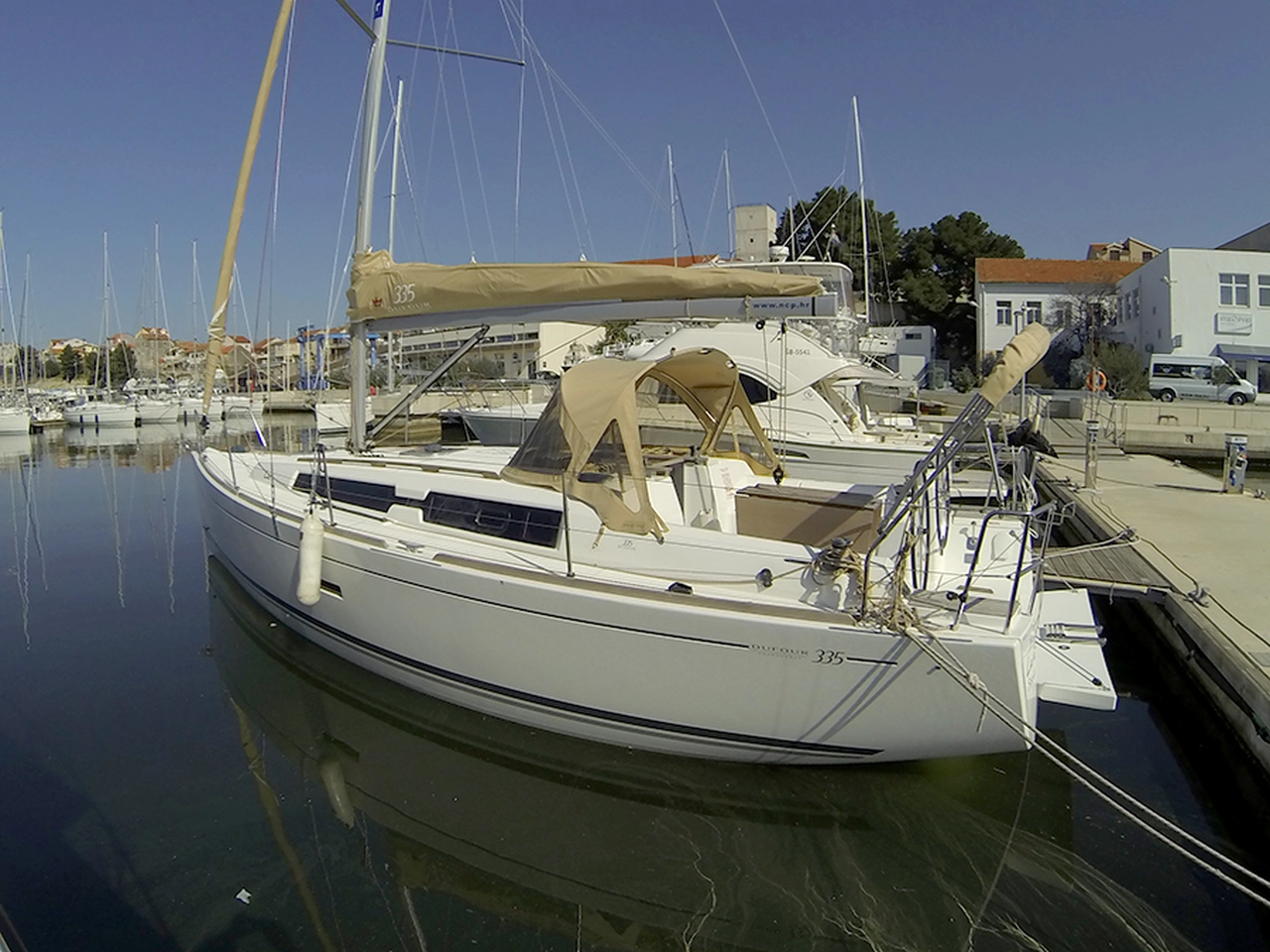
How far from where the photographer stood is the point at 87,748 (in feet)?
18.7

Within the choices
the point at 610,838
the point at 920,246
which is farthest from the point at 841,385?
the point at 920,246

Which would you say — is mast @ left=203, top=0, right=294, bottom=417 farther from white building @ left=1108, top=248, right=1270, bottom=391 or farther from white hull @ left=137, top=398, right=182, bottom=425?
white hull @ left=137, top=398, right=182, bottom=425

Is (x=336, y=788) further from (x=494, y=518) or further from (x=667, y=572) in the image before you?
(x=667, y=572)

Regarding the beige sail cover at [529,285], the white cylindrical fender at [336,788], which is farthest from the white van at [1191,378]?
the white cylindrical fender at [336,788]

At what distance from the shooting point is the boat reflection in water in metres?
4.01

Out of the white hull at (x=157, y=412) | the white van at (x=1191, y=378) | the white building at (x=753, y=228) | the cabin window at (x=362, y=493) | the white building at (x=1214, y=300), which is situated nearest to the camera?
the cabin window at (x=362, y=493)

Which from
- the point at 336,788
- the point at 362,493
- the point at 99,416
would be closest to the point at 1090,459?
the point at 362,493

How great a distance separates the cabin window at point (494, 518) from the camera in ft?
19.2

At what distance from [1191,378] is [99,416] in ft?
135

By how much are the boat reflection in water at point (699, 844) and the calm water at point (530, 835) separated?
15 millimetres

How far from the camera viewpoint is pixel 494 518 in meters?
6.18

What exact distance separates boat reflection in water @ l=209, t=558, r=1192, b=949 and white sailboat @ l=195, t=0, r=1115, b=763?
30 cm

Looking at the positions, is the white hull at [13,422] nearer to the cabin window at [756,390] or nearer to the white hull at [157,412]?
the white hull at [157,412]

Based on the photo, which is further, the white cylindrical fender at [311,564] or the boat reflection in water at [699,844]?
the white cylindrical fender at [311,564]
